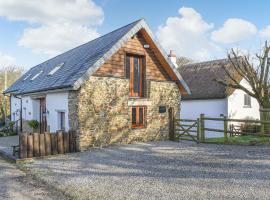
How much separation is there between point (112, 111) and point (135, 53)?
3704 millimetres

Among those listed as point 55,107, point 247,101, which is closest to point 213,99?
point 247,101

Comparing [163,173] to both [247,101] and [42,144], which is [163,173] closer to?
[42,144]

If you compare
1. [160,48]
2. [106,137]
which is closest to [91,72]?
[106,137]

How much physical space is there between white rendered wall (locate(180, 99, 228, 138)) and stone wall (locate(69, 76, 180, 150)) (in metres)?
6.46

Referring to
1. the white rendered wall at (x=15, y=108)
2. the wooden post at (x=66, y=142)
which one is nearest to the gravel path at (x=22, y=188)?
the wooden post at (x=66, y=142)

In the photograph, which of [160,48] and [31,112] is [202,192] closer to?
[160,48]

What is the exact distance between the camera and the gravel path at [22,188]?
21.2 ft

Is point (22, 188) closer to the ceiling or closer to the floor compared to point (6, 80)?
closer to the floor

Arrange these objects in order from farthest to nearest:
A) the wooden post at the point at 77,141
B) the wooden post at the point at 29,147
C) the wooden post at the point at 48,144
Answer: the wooden post at the point at 77,141, the wooden post at the point at 48,144, the wooden post at the point at 29,147

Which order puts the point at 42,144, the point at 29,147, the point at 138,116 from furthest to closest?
1. the point at 138,116
2. the point at 42,144
3. the point at 29,147

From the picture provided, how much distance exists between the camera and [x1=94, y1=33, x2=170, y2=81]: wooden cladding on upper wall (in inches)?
538

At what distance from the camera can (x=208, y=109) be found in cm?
2198

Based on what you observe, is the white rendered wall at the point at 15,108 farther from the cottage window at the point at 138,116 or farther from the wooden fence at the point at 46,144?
the cottage window at the point at 138,116

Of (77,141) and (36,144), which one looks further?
(77,141)
